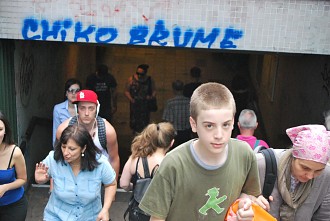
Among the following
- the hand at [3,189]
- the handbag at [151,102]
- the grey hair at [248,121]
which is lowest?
the hand at [3,189]

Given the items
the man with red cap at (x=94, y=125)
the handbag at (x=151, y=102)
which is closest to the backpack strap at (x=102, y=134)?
the man with red cap at (x=94, y=125)

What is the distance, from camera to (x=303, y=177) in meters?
2.83

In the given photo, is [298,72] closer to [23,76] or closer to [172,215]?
[23,76]

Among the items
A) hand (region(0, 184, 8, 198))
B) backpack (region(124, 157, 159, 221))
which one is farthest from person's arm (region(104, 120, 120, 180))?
hand (region(0, 184, 8, 198))

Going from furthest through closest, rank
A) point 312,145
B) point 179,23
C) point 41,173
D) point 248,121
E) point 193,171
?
point 179,23 < point 248,121 < point 41,173 < point 312,145 < point 193,171

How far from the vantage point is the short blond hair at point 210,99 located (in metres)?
2.24

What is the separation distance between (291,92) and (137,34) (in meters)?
4.93

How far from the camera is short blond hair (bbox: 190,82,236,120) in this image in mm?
2242

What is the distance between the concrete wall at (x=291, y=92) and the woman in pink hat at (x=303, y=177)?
12.0 feet

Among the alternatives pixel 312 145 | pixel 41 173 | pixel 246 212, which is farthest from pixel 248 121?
pixel 246 212

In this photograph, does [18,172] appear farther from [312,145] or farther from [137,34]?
[312,145]

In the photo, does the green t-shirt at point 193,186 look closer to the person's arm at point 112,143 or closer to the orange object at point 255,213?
the orange object at point 255,213

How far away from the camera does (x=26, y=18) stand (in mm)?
5004

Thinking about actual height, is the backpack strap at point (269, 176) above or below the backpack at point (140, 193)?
above
